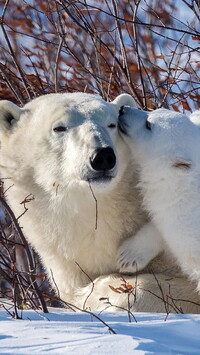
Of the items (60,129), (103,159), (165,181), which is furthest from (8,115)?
(165,181)

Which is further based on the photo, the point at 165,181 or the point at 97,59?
the point at 97,59

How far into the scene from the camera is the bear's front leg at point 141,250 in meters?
4.21

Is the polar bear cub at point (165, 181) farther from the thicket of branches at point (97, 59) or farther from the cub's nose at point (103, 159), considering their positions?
the thicket of branches at point (97, 59)

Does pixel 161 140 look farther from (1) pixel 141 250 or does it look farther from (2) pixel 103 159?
(1) pixel 141 250

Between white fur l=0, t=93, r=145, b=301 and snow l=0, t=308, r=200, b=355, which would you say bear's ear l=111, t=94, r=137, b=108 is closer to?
white fur l=0, t=93, r=145, b=301

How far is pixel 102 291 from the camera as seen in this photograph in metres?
4.30

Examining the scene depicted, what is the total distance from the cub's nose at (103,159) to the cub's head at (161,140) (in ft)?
1.35

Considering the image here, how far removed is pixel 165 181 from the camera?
4160 millimetres

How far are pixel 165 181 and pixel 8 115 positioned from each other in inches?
47.1

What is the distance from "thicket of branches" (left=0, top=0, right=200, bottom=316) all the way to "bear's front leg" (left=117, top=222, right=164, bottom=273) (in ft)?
5.49

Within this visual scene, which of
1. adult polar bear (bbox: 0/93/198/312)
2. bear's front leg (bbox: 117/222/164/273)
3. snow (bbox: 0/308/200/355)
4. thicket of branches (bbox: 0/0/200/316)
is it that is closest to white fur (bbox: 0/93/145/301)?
adult polar bear (bbox: 0/93/198/312)

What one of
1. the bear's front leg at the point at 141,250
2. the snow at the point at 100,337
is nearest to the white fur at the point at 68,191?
the bear's front leg at the point at 141,250

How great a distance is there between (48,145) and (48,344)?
1.76 meters

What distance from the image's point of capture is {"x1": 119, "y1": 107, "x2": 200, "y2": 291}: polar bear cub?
4.02 meters
